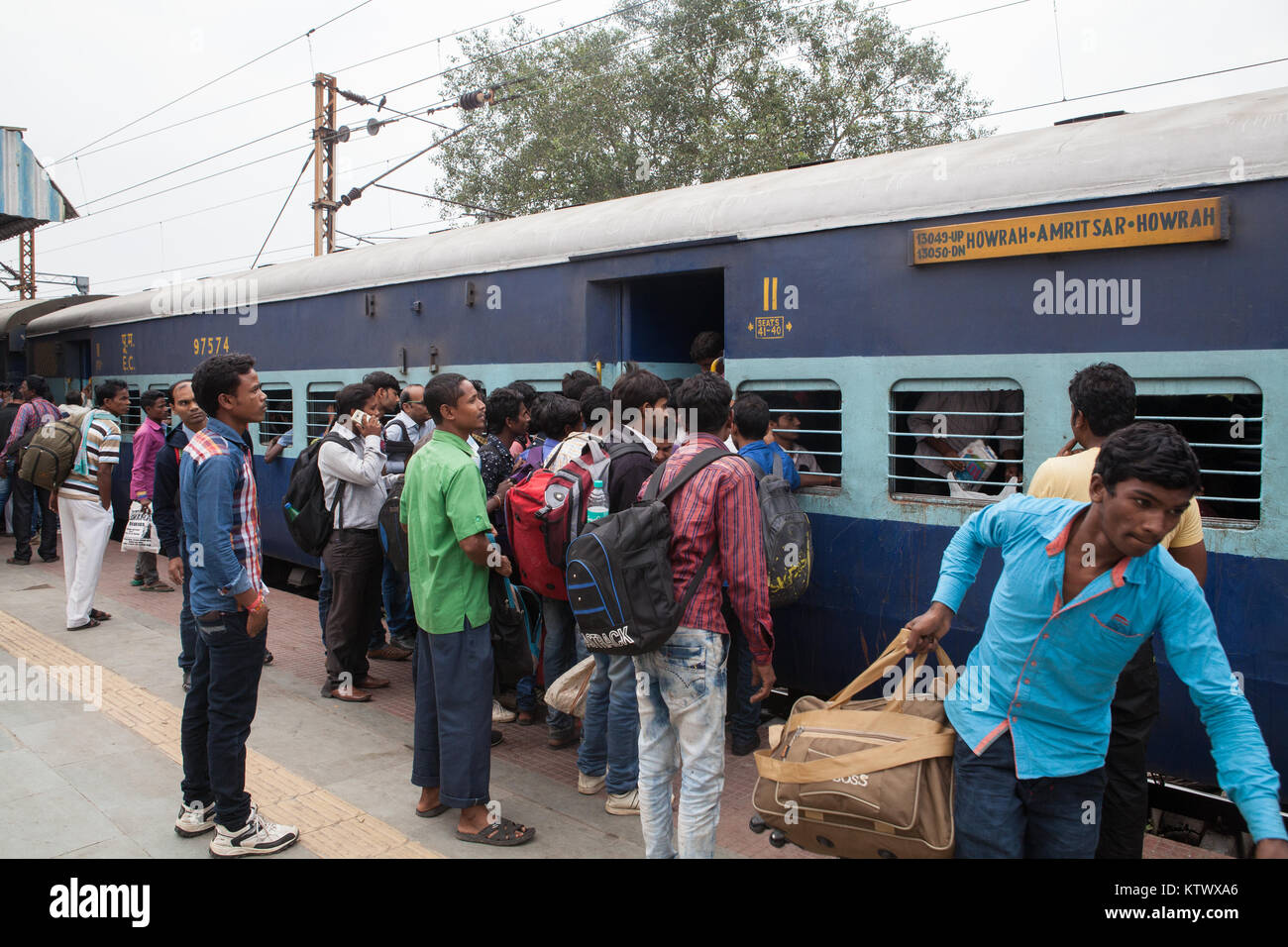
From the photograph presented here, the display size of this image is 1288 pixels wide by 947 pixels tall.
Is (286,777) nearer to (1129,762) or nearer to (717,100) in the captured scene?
(1129,762)

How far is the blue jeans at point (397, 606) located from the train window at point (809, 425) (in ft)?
9.45

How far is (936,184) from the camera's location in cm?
437

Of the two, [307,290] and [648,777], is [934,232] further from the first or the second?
[307,290]

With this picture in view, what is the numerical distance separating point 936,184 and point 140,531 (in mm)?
5935

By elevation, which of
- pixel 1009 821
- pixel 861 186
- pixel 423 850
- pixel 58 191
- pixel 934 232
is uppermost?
pixel 58 191

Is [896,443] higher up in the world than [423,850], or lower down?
higher up

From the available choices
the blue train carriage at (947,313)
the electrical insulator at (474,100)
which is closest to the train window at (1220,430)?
the blue train carriage at (947,313)

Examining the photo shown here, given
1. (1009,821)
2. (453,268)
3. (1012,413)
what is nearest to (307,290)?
(453,268)

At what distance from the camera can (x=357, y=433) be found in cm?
557

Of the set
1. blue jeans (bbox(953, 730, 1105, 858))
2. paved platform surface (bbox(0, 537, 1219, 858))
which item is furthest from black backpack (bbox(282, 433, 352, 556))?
blue jeans (bbox(953, 730, 1105, 858))

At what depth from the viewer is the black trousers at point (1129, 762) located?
8.95 ft

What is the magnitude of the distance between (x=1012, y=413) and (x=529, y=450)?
7.81 feet

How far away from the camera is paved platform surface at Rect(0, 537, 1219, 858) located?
3.81m

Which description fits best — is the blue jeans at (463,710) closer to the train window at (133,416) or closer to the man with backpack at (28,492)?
the man with backpack at (28,492)
